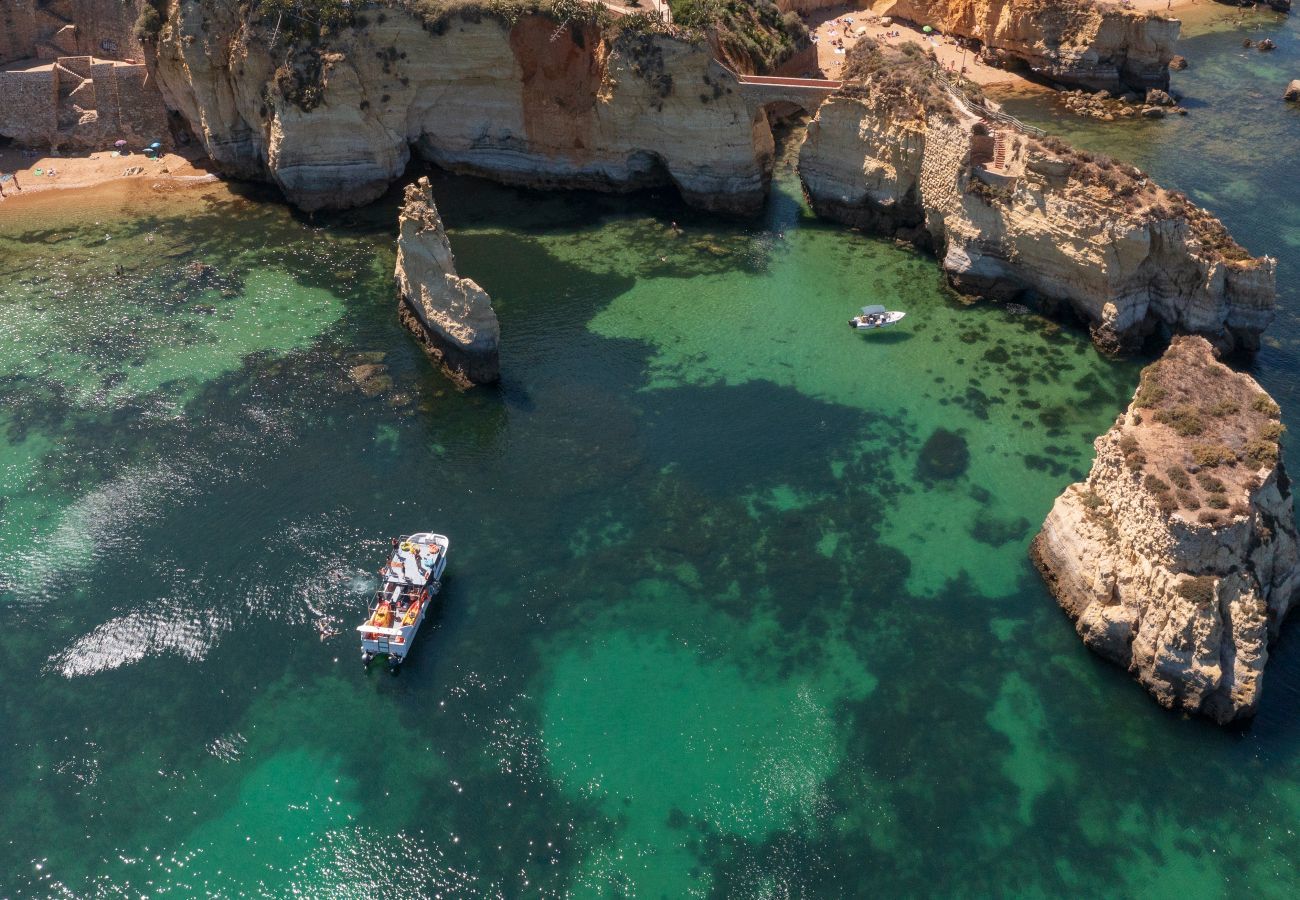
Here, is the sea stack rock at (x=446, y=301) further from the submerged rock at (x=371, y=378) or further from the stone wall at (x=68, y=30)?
the stone wall at (x=68, y=30)

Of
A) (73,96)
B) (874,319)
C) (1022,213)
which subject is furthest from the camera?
(73,96)

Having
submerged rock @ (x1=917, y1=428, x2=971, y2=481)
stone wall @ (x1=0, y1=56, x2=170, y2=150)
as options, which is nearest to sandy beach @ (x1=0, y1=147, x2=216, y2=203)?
stone wall @ (x1=0, y1=56, x2=170, y2=150)

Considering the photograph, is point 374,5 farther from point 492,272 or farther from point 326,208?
point 492,272

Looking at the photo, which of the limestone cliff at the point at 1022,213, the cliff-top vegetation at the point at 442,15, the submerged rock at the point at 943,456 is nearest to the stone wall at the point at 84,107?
the cliff-top vegetation at the point at 442,15

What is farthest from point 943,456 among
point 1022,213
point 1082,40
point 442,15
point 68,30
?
point 68,30

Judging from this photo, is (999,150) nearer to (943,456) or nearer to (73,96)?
(943,456)

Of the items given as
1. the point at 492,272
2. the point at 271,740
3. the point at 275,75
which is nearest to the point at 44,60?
the point at 275,75
